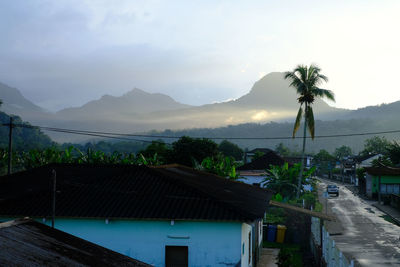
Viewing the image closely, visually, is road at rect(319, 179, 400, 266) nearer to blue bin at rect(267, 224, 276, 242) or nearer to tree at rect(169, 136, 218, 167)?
blue bin at rect(267, 224, 276, 242)

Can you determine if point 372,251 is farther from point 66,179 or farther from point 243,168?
point 243,168

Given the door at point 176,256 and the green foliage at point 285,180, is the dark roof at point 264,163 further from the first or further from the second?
the door at point 176,256

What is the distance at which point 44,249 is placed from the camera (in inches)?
324

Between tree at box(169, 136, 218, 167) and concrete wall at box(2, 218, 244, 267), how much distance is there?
5382 centimetres

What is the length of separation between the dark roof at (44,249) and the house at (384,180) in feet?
186

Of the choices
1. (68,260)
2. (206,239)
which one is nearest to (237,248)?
(206,239)

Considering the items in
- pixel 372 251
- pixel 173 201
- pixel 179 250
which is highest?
pixel 173 201

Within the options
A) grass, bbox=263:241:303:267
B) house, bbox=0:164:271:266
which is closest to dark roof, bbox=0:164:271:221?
house, bbox=0:164:271:266

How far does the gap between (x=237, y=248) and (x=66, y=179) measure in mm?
9114

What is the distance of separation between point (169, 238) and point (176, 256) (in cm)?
73

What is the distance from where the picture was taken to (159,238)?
56.6 ft

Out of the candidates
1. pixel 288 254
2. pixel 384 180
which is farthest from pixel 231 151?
pixel 288 254

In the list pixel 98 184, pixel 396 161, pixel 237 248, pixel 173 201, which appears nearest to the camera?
pixel 237 248

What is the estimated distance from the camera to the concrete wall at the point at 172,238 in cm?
1700
